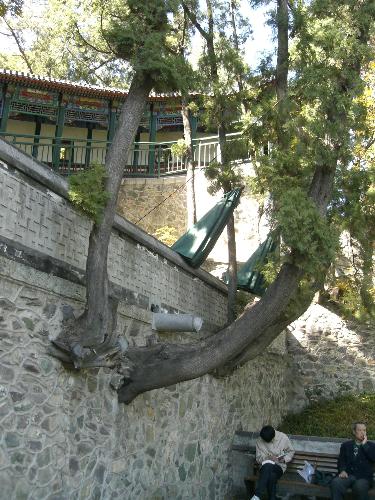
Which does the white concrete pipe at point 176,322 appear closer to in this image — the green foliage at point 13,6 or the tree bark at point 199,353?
the tree bark at point 199,353

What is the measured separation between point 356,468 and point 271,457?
1.13 m

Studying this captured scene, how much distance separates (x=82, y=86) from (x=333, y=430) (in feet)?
37.8

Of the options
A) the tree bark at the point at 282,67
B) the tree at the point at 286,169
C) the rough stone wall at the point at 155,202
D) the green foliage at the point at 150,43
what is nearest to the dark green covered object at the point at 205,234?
the tree at the point at 286,169

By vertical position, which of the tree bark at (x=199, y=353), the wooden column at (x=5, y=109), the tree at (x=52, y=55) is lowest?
the tree bark at (x=199, y=353)

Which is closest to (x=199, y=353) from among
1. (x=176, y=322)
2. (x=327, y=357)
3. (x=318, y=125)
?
(x=176, y=322)

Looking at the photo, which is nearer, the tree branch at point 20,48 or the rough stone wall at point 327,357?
the rough stone wall at point 327,357

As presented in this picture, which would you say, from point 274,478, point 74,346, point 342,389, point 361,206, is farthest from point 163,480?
point 342,389

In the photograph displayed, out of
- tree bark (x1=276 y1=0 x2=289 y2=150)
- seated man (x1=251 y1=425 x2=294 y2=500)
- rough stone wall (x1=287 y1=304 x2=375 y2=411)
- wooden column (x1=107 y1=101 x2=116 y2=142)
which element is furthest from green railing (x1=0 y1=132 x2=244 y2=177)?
seated man (x1=251 y1=425 x2=294 y2=500)

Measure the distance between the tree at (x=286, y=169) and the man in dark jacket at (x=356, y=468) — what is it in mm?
1728

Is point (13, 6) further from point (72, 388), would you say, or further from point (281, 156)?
point (72, 388)

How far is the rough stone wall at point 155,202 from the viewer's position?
56.0 ft

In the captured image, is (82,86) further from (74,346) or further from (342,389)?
(74,346)

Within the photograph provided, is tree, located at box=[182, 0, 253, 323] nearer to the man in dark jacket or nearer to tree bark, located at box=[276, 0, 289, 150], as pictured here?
tree bark, located at box=[276, 0, 289, 150]

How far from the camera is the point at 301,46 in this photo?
7.12 metres
